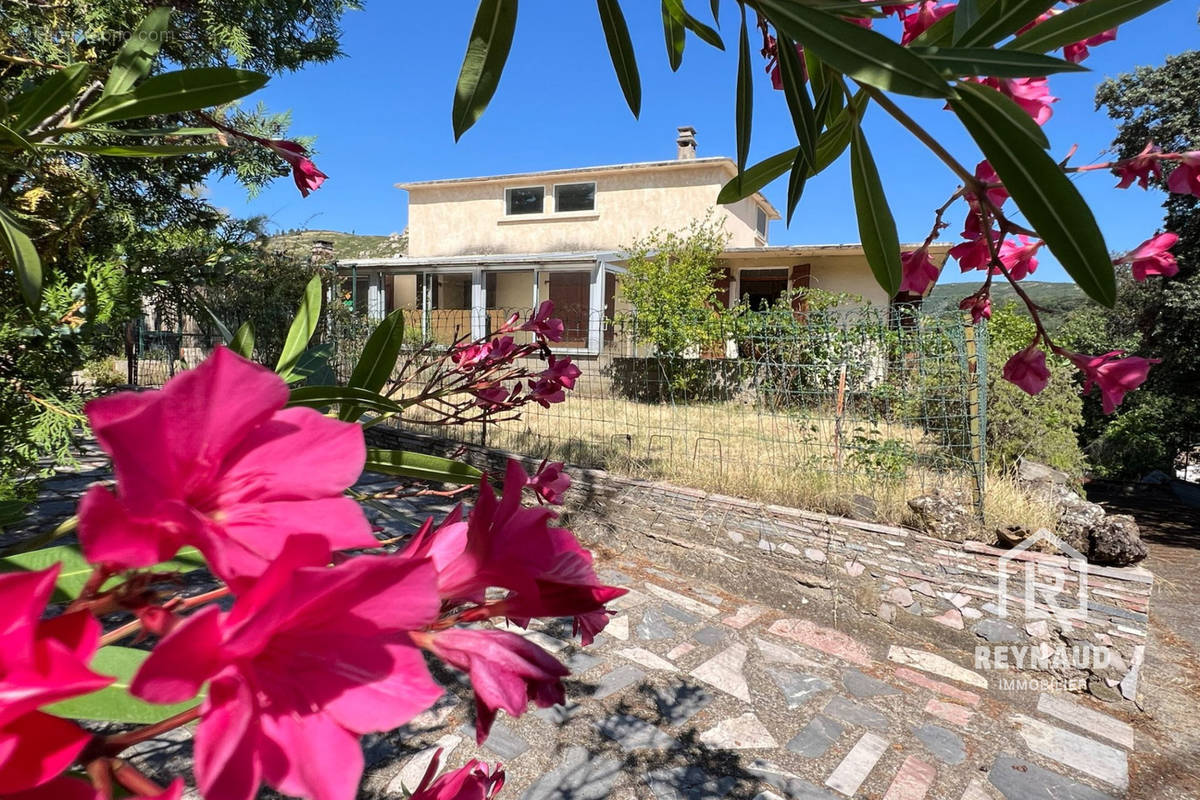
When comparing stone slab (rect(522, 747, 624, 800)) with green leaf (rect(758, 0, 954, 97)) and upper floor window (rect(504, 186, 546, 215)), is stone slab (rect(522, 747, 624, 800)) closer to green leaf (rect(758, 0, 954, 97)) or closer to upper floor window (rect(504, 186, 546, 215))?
green leaf (rect(758, 0, 954, 97))

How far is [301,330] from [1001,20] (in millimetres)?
808

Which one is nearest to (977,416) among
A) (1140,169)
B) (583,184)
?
(1140,169)

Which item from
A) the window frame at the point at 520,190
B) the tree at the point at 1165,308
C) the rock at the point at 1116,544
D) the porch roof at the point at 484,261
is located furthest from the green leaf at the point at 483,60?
the window frame at the point at 520,190

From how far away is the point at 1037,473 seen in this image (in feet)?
17.5

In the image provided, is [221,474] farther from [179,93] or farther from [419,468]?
[179,93]

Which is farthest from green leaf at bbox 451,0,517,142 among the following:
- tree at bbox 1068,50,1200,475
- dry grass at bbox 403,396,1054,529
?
tree at bbox 1068,50,1200,475

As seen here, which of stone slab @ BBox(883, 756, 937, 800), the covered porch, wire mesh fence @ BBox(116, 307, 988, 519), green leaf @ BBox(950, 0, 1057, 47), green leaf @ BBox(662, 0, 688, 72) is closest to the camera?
green leaf @ BBox(950, 0, 1057, 47)

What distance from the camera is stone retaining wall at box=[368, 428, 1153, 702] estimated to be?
3.11m

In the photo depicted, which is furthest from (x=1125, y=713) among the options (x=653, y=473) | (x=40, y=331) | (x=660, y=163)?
(x=660, y=163)

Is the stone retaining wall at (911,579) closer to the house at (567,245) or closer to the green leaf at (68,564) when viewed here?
the green leaf at (68,564)

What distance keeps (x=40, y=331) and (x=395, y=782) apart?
1.65 metres

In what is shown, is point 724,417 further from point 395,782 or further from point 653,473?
point 395,782

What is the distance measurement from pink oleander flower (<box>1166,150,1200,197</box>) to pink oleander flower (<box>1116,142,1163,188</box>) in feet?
0.09

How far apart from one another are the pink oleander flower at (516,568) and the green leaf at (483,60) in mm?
547
